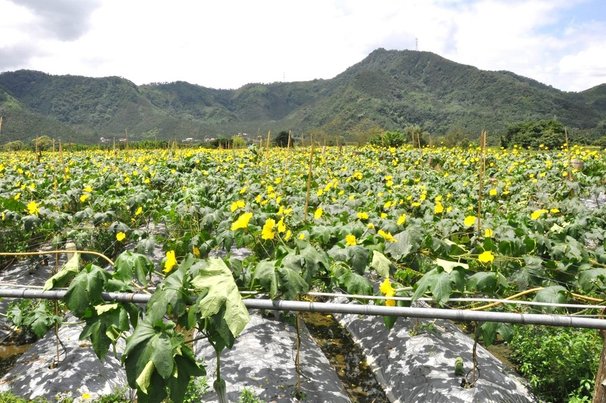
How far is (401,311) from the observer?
1.75 m

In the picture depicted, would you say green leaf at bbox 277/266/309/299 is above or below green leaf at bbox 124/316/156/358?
above

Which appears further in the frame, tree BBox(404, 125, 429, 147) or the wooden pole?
tree BBox(404, 125, 429, 147)

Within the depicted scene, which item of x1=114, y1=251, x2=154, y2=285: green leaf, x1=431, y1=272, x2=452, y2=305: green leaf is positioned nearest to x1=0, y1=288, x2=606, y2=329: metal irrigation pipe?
x1=114, y1=251, x2=154, y2=285: green leaf

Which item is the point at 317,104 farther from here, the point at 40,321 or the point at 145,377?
the point at 145,377

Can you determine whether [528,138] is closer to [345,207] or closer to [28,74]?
[345,207]

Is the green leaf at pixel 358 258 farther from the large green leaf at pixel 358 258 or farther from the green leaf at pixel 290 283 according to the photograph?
the green leaf at pixel 290 283

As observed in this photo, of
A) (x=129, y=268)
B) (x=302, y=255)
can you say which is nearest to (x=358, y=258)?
(x=302, y=255)

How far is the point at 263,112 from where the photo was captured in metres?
177

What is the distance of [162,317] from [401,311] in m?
1.03

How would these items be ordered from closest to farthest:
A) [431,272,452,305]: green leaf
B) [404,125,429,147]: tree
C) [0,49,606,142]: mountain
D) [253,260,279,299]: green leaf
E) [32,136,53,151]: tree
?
[253,260,279,299]: green leaf
[431,272,452,305]: green leaf
[32,136,53,151]: tree
[404,125,429,147]: tree
[0,49,606,142]: mountain

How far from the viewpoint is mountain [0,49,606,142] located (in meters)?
85.9

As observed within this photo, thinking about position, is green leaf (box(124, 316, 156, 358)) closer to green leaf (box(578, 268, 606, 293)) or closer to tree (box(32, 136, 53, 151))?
green leaf (box(578, 268, 606, 293))

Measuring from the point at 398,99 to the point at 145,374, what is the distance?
122 metres

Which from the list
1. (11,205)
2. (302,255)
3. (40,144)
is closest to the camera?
(302,255)
